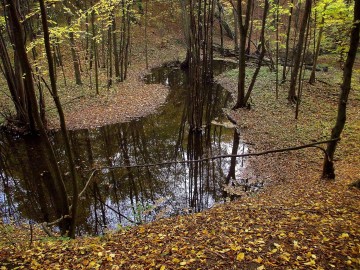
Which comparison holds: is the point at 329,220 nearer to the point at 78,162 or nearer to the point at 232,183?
the point at 232,183

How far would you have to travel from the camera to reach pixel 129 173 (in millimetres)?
11227

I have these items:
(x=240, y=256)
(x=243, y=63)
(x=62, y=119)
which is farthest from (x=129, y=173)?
(x=243, y=63)

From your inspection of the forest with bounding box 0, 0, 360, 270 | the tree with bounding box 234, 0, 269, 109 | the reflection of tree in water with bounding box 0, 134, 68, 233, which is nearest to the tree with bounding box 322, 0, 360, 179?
the forest with bounding box 0, 0, 360, 270

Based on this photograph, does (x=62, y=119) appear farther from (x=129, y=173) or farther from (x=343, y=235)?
(x=129, y=173)

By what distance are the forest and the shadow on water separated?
7cm

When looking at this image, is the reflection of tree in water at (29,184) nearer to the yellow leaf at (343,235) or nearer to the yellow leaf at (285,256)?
the yellow leaf at (285,256)

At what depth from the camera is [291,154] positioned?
1163 cm

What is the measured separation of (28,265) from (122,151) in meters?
8.81

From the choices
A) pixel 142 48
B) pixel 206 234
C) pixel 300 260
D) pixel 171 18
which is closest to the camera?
pixel 300 260

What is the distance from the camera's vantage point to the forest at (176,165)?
4.82m

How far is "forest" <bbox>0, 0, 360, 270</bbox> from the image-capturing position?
4.82 m

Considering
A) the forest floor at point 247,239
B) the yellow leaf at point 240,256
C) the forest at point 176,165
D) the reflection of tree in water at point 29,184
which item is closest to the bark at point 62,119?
the forest at point 176,165

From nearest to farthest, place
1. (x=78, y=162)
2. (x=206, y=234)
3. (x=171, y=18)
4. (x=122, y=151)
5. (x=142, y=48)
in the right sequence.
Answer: (x=206, y=234)
(x=78, y=162)
(x=122, y=151)
(x=142, y=48)
(x=171, y=18)

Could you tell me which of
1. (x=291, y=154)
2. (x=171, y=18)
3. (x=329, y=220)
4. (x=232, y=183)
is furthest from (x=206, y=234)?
(x=171, y=18)
